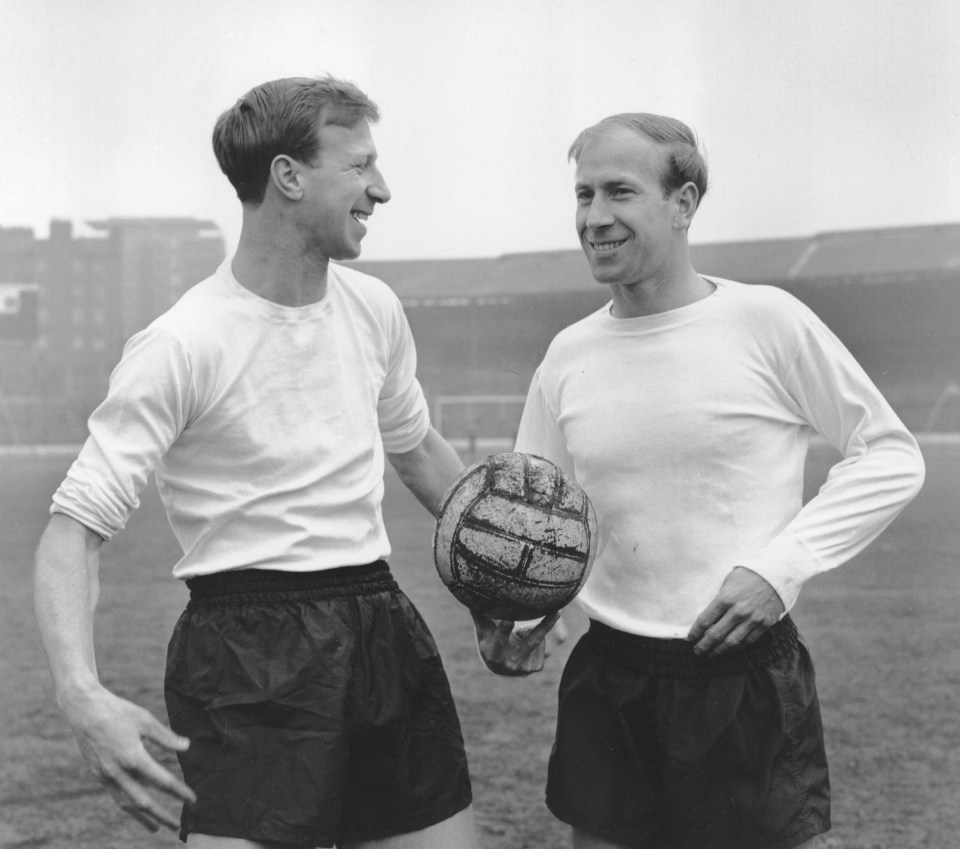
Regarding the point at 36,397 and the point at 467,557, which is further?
the point at 36,397

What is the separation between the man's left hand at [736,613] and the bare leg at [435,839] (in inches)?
24.9

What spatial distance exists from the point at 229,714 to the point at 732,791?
985mm

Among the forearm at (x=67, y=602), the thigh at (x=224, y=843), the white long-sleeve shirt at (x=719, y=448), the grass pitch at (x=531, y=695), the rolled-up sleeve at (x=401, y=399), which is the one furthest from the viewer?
the grass pitch at (x=531, y=695)

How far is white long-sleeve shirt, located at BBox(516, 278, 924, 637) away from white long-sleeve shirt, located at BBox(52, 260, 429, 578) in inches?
19.4

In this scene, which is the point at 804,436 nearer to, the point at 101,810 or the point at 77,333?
the point at 101,810

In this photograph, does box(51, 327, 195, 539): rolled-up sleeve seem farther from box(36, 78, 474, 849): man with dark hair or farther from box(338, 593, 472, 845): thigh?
box(338, 593, 472, 845): thigh

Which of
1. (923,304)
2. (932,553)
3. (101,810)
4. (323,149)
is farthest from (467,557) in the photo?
(923,304)

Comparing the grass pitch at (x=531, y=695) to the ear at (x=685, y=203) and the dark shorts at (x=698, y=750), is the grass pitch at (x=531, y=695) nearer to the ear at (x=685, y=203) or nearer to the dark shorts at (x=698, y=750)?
the dark shorts at (x=698, y=750)

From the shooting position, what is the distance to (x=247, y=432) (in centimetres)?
247

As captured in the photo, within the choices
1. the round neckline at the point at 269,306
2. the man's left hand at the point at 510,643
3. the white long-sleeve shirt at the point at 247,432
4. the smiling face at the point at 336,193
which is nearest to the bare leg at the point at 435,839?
the man's left hand at the point at 510,643

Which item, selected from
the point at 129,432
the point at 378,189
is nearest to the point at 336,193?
the point at 378,189

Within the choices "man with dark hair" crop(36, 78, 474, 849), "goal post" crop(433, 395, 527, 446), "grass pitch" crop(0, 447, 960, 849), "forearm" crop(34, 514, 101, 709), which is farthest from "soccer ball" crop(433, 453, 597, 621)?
"goal post" crop(433, 395, 527, 446)

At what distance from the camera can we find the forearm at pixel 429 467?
3.00 m

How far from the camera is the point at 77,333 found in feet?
87.0
